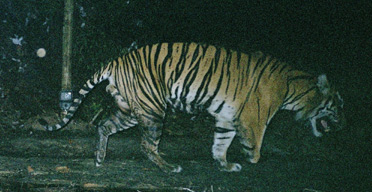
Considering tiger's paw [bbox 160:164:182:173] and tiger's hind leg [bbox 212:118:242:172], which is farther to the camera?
tiger's hind leg [bbox 212:118:242:172]

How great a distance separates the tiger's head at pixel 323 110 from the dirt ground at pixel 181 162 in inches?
17.0

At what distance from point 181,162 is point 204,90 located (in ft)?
2.96

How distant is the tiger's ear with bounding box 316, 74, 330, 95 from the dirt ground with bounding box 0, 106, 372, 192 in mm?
820

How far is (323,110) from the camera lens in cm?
454

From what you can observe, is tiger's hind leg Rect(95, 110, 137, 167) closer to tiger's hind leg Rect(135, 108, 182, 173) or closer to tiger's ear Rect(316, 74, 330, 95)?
tiger's hind leg Rect(135, 108, 182, 173)

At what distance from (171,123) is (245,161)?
1.66 meters

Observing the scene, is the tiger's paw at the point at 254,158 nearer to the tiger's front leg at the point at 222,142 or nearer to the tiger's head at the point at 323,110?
the tiger's front leg at the point at 222,142

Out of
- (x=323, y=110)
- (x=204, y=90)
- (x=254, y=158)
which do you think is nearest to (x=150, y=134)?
(x=204, y=90)

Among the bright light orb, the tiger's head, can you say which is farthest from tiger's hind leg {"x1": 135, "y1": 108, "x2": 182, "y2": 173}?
the bright light orb

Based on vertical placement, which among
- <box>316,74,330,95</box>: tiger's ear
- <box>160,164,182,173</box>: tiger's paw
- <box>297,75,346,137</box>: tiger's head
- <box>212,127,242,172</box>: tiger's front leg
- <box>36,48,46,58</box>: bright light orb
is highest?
<box>36,48,46,58</box>: bright light orb

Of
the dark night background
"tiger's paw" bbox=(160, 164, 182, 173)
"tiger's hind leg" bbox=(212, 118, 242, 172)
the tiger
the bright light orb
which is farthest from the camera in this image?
the bright light orb

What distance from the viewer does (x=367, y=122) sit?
5582 mm

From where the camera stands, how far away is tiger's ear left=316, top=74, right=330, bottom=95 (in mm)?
4406

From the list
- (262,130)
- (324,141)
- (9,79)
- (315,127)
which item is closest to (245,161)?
(262,130)
